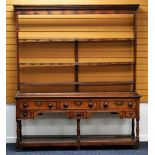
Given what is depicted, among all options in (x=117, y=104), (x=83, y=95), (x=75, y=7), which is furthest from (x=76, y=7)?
(x=117, y=104)

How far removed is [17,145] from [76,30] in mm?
1985

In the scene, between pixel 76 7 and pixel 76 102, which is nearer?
pixel 76 102

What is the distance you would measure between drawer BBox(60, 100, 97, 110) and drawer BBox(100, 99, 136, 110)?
0.43 ft

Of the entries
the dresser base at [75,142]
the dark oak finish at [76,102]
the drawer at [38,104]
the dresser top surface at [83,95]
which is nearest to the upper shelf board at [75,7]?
the dark oak finish at [76,102]

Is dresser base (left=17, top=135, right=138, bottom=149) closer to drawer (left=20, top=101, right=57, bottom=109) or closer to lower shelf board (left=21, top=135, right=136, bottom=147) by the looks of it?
lower shelf board (left=21, top=135, right=136, bottom=147)

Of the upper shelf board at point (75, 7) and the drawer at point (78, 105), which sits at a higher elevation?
the upper shelf board at point (75, 7)

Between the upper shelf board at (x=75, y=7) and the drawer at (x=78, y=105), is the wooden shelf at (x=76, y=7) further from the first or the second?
the drawer at (x=78, y=105)

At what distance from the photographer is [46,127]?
516cm

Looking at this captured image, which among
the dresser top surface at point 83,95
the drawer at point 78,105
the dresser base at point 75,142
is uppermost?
the dresser top surface at point 83,95

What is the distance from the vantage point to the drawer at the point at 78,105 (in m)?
4.64

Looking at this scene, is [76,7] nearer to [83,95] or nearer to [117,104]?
[83,95]

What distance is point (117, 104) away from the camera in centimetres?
465

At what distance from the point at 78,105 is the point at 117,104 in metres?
0.57

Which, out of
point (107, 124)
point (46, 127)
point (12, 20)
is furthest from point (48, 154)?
point (12, 20)
